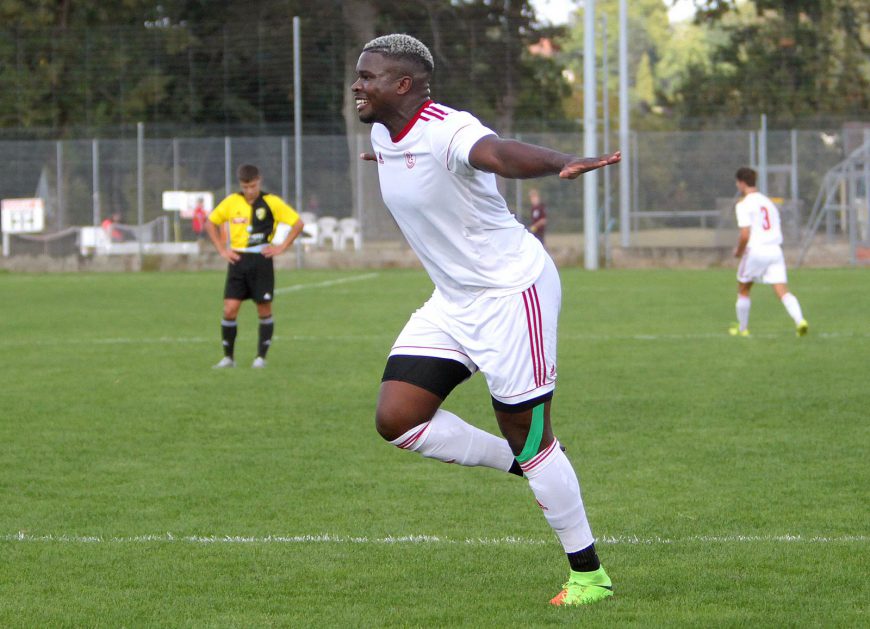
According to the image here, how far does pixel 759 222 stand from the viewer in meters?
16.3

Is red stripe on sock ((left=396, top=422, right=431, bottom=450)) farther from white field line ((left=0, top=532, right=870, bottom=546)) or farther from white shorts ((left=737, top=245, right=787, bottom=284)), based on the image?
white shorts ((left=737, top=245, right=787, bottom=284))

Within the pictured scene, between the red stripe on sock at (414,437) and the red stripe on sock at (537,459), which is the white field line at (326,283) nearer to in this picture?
the red stripe on sock at (414,437)

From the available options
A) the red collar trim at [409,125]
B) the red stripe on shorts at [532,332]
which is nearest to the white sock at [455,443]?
the red stripe on shorts at [532,332]

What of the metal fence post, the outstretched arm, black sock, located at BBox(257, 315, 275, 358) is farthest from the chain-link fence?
the outstretched arm

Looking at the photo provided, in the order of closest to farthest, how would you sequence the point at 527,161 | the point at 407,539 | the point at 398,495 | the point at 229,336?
the point at 527,161, the point at 407,539, the point at 398,495, the point at 229,336

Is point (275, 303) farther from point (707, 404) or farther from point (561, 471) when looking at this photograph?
point (561, 471)

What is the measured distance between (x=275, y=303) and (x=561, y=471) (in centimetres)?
1716

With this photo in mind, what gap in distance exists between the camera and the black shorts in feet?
44.8

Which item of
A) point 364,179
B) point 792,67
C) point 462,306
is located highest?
point 792,67

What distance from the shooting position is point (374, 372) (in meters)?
12.8

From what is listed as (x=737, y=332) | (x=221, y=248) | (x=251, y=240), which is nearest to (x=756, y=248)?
(x=737, y=332)

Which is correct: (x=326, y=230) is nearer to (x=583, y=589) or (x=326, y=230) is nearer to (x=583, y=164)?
(x=583, y=589)

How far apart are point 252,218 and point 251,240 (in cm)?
22

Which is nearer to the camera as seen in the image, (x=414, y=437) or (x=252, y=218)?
(x=414, y=437)
